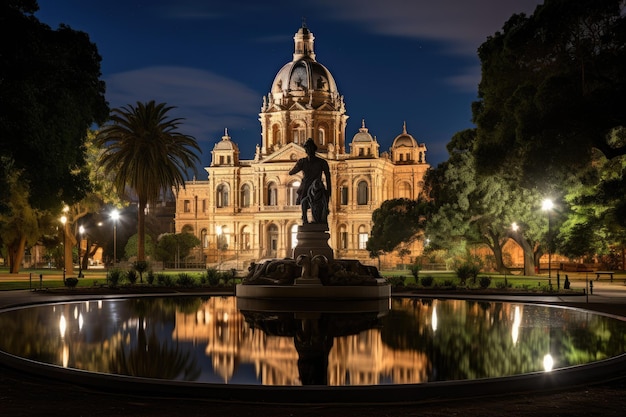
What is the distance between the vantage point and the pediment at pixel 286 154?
103 metres

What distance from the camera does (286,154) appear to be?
10438 cm

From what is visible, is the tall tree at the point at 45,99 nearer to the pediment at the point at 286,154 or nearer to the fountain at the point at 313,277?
the fountain at the point at 313,277

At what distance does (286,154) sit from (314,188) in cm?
7497

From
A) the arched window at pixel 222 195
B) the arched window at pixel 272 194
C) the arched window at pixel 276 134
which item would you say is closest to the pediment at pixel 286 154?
the arched window at pixel 272 194

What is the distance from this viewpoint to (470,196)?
55.8 metres

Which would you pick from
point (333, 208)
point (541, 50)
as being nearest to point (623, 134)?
point (541, 50)

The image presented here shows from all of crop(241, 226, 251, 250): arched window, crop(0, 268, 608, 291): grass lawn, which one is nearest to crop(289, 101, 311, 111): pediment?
crop(241, 226, 251, 250): arched window

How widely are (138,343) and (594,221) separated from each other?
30687 millimetres

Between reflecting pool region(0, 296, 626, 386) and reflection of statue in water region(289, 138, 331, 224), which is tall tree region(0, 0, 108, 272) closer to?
reflecting pool region(0, 296, 626, 386)

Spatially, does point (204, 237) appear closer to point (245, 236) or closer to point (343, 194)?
point (245, 236)

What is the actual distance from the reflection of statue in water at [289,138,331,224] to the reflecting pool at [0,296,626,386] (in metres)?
6.80

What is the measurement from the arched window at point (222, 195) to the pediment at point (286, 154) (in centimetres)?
760

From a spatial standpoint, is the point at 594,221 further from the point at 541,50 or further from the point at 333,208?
the point at 333,208

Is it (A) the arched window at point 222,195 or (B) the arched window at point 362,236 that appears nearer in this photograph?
(B) the arched window at point 362,236
